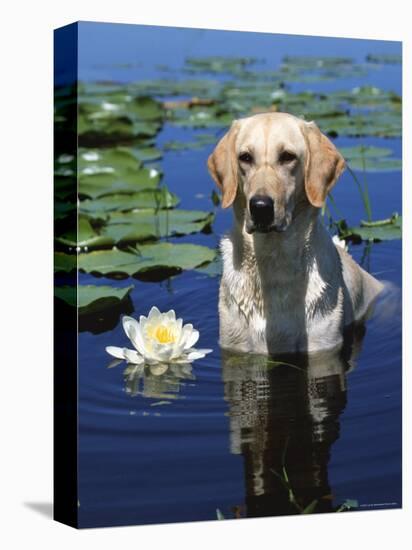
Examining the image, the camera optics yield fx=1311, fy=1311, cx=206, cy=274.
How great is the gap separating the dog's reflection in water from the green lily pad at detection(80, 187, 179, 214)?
3.37 feet

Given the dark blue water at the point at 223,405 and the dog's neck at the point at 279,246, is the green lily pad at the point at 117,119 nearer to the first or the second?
the dark blue water at the point at 223,405

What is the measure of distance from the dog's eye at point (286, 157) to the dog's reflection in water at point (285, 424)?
115cm

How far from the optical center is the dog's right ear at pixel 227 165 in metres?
7.16

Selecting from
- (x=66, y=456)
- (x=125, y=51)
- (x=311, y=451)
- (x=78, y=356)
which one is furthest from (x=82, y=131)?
(x=311, y=451)

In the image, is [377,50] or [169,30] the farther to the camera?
[377,50]

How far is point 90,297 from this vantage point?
687 centimetres

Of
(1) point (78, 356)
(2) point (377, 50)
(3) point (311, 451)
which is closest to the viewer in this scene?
(1) point (78, 356)

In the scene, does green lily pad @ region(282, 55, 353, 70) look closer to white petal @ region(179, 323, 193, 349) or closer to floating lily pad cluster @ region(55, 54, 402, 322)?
floating lily pad cluster @ region(55, 54, 402, 322)

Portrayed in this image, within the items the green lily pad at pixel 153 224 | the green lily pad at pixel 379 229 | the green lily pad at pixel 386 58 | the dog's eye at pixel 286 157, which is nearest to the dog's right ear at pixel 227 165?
the dog's eye at pixel 286 157

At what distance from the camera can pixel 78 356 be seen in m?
6.70

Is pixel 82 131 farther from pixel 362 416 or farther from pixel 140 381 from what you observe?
pixel 362 416

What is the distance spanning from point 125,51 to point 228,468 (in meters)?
2.25

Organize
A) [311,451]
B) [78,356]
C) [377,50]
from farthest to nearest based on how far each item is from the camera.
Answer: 1. [377,50]
2. [311,451]
3. [78,356]

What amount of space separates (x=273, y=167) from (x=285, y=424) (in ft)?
4.59
